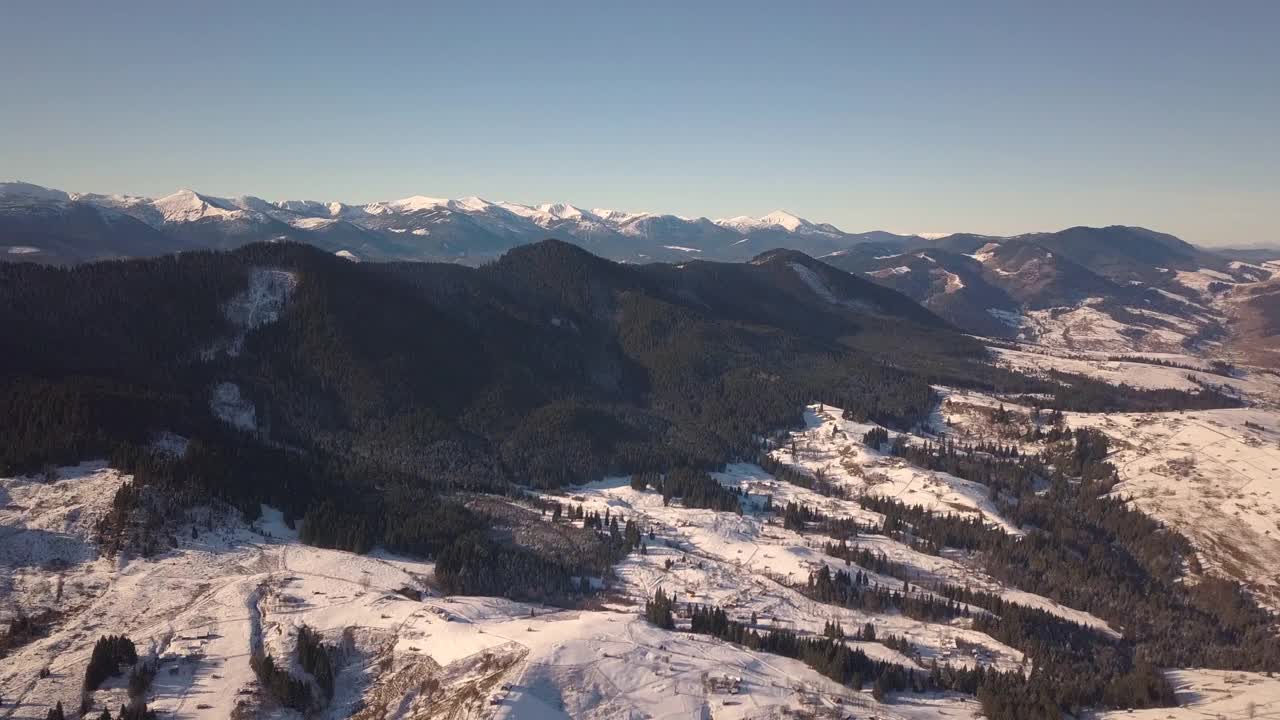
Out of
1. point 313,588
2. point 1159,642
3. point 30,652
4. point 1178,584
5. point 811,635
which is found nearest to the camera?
point 30,652

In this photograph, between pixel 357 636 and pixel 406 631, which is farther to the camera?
pixel 406 631

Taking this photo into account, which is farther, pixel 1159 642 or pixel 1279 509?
pixel 1279 509

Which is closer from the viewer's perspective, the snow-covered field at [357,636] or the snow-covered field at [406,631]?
the snow-covered field at [357,636]

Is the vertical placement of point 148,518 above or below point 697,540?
above

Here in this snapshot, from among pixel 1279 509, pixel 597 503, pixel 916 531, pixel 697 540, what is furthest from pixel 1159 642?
pixel 597 503

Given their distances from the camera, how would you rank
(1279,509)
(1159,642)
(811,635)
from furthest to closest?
(1279,509) < (1159,642) < (811,635)

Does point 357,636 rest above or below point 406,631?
below

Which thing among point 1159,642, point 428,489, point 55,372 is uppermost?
point 55,372

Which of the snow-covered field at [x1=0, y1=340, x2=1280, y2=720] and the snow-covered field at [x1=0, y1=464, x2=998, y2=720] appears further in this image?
the snow-covered field at [x1=0, y1=340, x2=1280, y2=720]

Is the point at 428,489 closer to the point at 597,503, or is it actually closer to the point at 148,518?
the point at 597,503

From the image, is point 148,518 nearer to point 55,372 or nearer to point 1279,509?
point 55,372

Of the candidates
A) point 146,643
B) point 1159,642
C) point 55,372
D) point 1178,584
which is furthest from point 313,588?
point 1178,584
